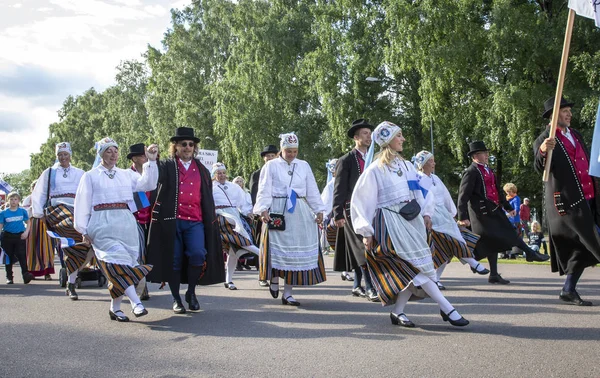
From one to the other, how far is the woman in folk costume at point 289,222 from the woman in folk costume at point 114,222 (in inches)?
63.7

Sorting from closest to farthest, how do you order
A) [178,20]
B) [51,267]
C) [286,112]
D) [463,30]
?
[51,267] < [463,30] < [286,112] < [178,20]

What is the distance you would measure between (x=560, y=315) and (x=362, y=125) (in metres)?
3.19

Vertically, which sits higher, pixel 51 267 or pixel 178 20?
pixel 178 20

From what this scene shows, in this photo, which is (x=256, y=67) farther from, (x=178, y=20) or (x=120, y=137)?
(x=120, y=137)

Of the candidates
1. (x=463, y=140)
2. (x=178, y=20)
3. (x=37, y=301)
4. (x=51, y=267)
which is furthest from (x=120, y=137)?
(x=37, y=301)

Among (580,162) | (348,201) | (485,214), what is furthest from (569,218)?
(485,214)

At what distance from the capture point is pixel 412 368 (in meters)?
4.98

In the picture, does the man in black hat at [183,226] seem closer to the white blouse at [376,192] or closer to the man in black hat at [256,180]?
the white blouse at [376,192]

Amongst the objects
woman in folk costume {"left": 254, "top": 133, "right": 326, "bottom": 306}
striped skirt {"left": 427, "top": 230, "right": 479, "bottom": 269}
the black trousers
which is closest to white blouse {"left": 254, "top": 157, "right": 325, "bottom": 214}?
woman in folk costume {"left": 254, "top": 133, "right": 326, "bottom": 306}

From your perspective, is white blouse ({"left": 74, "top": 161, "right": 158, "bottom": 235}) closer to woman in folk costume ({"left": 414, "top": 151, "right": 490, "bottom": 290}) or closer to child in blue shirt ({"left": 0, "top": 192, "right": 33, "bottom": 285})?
woman in folk costume ({"left": 414, "top": 151, "right": 490, "bottom": 290})

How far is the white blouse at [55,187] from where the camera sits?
10695 millimetres

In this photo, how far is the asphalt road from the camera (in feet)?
16.7

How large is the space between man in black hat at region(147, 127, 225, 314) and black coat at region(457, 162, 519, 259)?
401 centimetres

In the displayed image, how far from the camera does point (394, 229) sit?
258 inches
